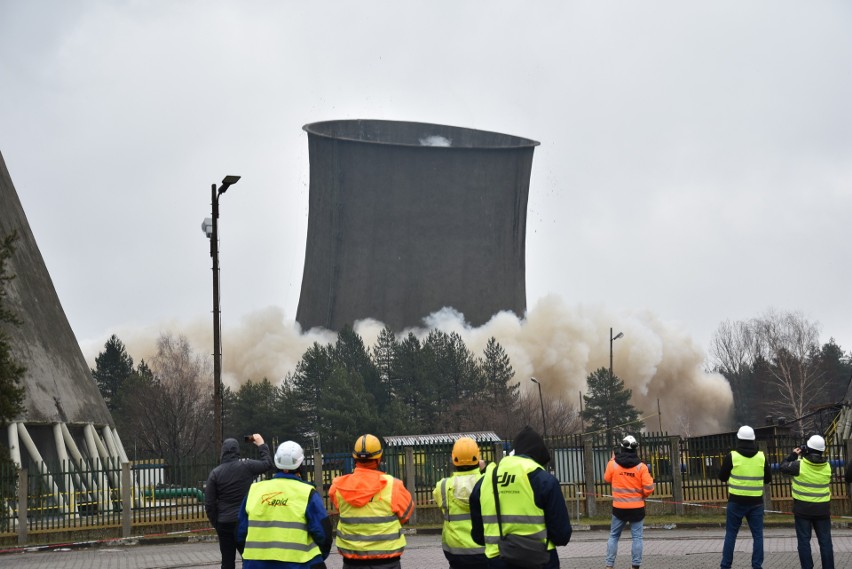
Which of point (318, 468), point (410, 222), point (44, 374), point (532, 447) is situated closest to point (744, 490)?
point (532, 447)

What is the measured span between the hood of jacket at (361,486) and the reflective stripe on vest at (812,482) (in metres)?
4.16

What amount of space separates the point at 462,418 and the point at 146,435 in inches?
493

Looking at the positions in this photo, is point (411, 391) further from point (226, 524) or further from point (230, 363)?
point (226, 524)

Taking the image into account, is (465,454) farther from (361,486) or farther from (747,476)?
(747,476)

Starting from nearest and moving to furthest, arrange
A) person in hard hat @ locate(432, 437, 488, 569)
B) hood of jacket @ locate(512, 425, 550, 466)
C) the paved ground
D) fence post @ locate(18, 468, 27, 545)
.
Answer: hood of jacket @ locate(512, 425, 550, 466), person in hard hat @ locate(432, 437, 488, 569), the paved ground, fence post @ locate(18, 468, 27, 545)

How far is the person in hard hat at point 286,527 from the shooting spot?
5.16 metres

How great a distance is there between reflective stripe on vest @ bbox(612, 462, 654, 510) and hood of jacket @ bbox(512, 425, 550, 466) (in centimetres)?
390

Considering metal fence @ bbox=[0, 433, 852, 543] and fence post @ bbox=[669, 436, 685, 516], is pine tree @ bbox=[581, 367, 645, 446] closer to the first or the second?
metal fence @ bbox=[0, 433, 852, 543]

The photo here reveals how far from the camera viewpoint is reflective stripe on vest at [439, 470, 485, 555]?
593 centimetres

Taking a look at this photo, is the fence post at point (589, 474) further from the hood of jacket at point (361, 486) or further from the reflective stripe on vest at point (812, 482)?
the hood of jacket at point (361, 486)

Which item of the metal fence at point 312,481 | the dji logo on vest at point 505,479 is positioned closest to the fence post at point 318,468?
the metal fence at point 312,481

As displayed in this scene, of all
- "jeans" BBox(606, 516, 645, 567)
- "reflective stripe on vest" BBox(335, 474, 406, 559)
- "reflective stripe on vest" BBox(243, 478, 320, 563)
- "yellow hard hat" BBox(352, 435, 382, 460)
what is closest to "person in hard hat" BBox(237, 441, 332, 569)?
"reflective stripe on vest" BBox(243, 478, 320, 563)

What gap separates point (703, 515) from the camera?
1578 centimetres

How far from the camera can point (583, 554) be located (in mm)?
11383
